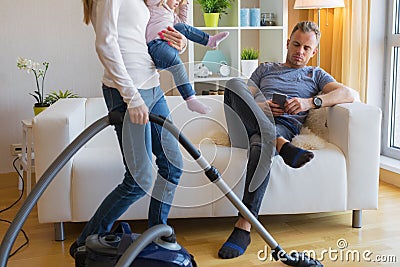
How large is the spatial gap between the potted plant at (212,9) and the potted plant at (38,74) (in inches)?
44.0

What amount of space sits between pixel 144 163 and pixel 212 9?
215 cm

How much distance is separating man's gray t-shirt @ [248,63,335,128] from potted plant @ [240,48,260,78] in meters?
1.01

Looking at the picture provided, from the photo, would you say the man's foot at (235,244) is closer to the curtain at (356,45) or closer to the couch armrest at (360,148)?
the couch armrest at (360,148)

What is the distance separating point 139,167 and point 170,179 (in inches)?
5.2

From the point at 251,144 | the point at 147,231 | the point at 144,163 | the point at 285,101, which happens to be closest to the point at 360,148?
the point at 285,101

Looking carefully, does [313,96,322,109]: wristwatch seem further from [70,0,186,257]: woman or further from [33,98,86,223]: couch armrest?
[33,98,86,223]: couch armrest

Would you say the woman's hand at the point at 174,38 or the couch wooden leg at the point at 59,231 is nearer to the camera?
the woman's hand at the point at 174,38

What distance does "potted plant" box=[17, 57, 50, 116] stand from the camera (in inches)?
134

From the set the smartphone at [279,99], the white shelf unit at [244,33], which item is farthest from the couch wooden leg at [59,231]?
the white shelf unit at [244,33]

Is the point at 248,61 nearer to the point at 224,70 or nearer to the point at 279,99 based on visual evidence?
the point at 279,99

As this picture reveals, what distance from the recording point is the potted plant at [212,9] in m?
3.89

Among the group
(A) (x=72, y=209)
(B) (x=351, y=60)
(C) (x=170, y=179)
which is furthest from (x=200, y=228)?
(B) (x=351, y=60)

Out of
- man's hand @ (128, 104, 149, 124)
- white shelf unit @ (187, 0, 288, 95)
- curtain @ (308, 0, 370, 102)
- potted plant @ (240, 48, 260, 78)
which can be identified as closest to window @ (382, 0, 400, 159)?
curtain @ (308, 0, 370, 102)

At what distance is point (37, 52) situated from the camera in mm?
3709
